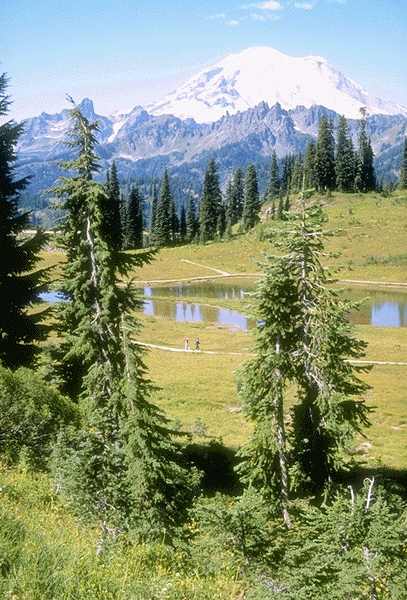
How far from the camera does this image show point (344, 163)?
403ft

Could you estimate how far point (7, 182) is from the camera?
57.9 ft

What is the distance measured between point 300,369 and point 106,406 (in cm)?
631

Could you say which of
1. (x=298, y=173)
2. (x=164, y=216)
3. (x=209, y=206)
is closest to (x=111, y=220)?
(x=209, y=206)

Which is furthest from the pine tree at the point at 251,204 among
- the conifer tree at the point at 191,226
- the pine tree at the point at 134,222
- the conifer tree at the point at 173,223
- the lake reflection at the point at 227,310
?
the lake reflection at the point at 227,310

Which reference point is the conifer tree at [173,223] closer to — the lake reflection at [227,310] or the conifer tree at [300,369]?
the lake reflection at [227,310]

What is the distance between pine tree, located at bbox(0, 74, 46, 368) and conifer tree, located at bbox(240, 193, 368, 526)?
30.3ft

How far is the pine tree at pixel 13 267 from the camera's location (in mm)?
17312

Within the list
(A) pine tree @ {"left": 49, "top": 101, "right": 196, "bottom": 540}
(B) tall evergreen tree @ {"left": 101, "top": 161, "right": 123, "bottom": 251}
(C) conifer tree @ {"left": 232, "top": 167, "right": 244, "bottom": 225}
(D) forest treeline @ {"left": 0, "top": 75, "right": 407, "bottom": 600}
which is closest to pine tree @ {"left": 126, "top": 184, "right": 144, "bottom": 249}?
(C) conifer tree @ {"left": 232, "top": 167, "right": 244, "bottom": 225}

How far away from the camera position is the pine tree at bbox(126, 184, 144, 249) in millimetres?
120750

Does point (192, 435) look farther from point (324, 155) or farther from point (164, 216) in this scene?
point (324, 155)

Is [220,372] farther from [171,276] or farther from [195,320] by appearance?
[171,276]

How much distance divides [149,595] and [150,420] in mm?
7384

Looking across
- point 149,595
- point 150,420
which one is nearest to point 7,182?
point 150,420

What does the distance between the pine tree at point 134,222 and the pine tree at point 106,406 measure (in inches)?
4211
